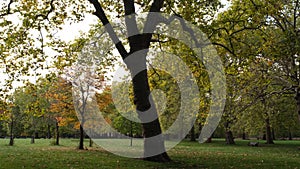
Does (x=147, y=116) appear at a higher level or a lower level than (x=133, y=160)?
higher

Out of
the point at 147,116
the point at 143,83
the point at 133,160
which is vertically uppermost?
the point at 143,83

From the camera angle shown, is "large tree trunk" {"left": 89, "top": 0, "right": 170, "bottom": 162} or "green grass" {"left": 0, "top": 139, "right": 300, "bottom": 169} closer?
"green grass" {"left": 0, "top": 139, "right": 300, "bottom": 169}

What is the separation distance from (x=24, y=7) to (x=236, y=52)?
34.5 feet

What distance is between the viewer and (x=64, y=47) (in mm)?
16203

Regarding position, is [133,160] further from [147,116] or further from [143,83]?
[143,83]

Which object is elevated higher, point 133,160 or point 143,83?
point 143,83

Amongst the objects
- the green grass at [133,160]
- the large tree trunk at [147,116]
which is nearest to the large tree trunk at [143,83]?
the large tree trunk at [147,116]

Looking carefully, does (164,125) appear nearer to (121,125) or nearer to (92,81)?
(121,125)

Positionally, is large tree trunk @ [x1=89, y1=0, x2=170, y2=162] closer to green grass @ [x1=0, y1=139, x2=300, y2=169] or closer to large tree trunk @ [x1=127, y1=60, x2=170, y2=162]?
large tree trunk @ [x1=127, y1=60, x2=170, y2=162]

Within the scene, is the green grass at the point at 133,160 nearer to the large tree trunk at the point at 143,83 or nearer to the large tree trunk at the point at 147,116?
the large tree trunk at the point at 147,116

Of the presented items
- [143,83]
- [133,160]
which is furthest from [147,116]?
[133,160]

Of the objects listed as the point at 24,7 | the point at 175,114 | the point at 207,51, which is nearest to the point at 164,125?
the point at 175,114

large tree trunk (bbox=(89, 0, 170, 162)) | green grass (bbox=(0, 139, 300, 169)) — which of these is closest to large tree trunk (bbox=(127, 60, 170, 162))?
large tree trunk (bbox=(89, 0, 170, 162))

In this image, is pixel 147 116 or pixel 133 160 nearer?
pixel 147 116
